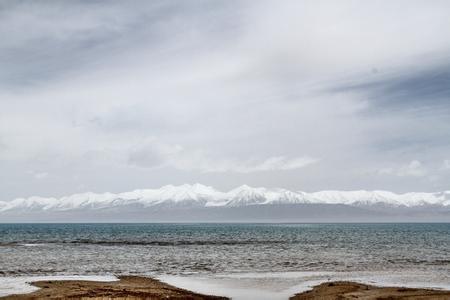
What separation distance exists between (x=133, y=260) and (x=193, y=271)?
17549 millimetres

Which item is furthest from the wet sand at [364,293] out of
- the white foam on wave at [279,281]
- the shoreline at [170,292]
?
the white foam on wave at [279,281]

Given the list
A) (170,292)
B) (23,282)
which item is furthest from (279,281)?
(23,282)

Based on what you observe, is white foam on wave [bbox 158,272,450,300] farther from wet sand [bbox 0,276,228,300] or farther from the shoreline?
wet sand [bbox 0,276,228,300]

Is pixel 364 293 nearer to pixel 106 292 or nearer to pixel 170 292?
pixel 170 292

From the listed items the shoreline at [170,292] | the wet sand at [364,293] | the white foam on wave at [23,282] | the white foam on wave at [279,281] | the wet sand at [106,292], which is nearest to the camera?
the wet sand at [106,292]

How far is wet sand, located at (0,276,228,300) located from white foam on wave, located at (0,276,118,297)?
1093 mm

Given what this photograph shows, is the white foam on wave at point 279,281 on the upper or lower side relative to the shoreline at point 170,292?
lower

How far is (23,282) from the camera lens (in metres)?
51.5

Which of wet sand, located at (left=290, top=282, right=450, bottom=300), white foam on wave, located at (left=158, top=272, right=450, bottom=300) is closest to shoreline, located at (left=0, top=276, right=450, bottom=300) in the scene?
wet sand, located at (left=290, top=282, right=450, bottom=300)

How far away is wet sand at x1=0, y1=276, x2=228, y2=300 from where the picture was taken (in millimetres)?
38906

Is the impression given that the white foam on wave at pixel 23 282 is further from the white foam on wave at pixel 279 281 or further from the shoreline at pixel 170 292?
the white foam on wave at pixel 279 281

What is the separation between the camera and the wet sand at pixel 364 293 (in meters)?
41.1

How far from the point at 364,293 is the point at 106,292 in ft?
67.2

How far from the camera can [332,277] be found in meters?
57.4
